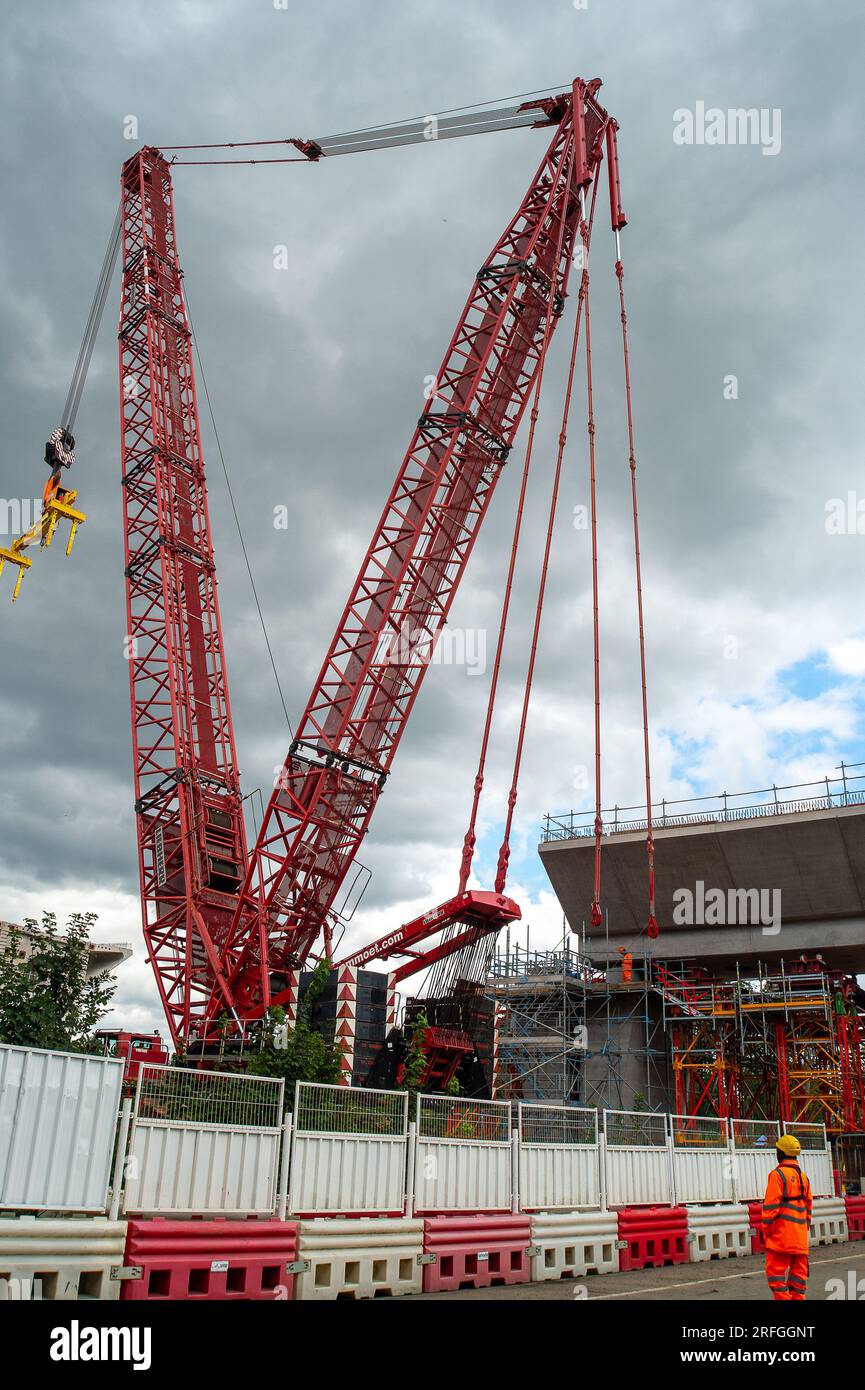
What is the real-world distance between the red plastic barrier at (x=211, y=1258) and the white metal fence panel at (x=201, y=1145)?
0.61ft

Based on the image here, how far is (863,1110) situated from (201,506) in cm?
2921

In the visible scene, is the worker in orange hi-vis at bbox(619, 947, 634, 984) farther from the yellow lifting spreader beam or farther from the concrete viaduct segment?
the yellow lifting spreader beam

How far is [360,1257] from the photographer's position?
417 inches

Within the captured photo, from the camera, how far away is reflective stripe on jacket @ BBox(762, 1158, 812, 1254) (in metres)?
8.38

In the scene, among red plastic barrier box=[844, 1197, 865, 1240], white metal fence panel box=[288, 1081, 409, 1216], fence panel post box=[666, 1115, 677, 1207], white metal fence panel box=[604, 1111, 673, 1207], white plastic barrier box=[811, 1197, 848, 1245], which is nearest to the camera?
white metal fence panel box=[288, 1081, 409, 1216]

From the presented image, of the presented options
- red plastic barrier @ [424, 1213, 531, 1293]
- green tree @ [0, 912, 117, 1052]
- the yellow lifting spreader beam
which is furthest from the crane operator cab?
red plastic barrier @ [424, 1213, 531, 1293]

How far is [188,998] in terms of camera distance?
94.6ft

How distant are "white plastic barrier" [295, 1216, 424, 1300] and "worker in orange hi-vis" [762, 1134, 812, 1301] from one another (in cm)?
400

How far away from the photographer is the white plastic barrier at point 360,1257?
1021 centimetres

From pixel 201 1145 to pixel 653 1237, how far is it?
24.3 ft

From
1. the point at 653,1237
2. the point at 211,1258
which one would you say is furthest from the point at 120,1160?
the point at 653,1237

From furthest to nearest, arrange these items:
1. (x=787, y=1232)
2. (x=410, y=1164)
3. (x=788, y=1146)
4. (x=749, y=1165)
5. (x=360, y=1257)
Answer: (x=749, y=1165) < (x=410, y=1164) < (x=360, y=1257) < (x=788, y=1146) < (x=787, y=1232)

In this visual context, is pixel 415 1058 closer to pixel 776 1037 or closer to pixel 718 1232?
pixel 718 1232
